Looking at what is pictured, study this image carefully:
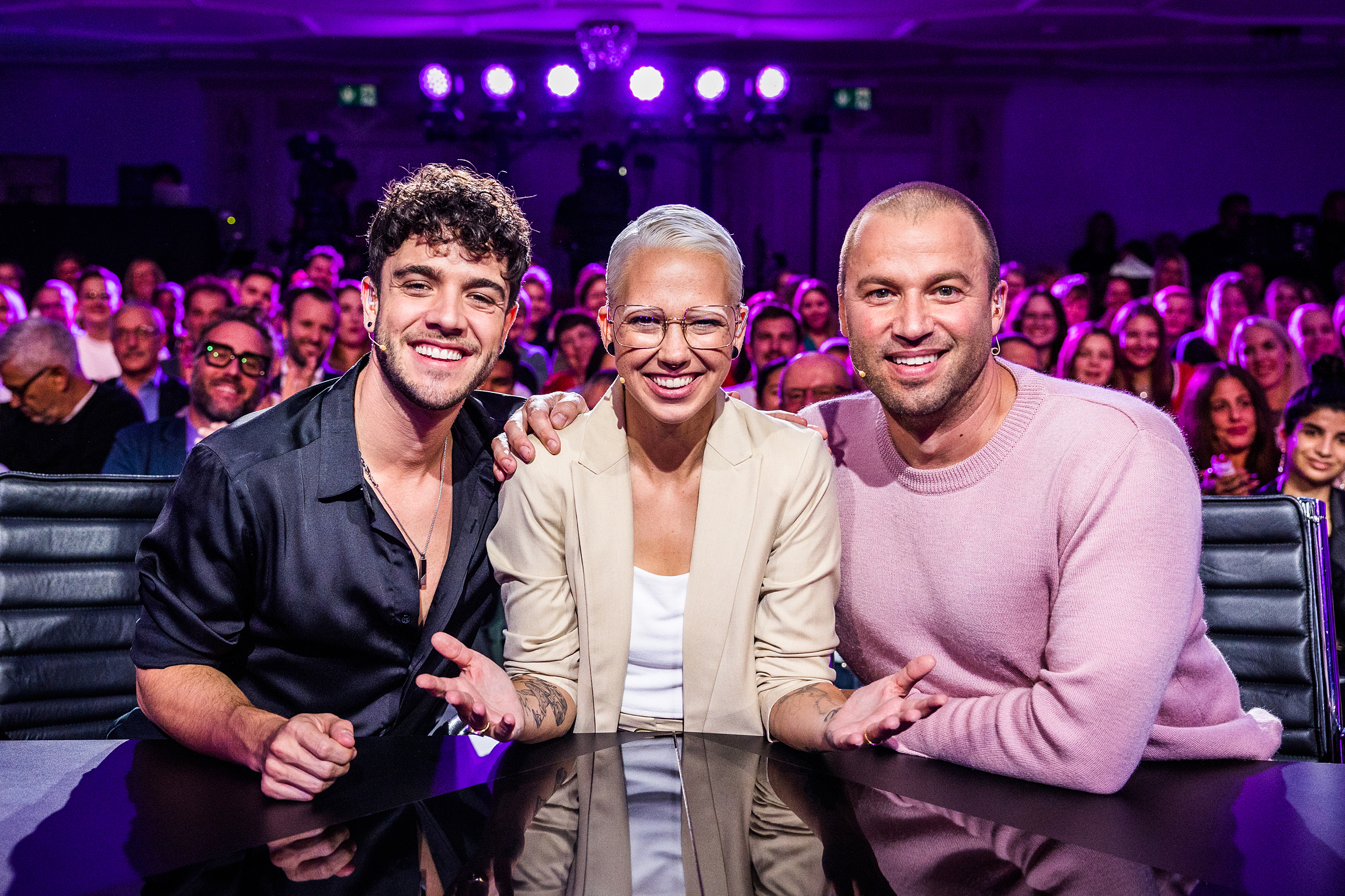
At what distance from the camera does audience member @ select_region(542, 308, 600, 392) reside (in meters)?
5.41

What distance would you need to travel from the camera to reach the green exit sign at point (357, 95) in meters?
10.7

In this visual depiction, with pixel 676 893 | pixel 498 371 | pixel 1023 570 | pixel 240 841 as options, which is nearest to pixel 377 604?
pixel 240 841

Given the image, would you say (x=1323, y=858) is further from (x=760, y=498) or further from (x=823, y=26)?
(x=823, y=26)

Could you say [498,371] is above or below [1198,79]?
below

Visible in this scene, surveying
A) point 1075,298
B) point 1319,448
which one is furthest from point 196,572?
point 1075,298

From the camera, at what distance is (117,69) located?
1130 centimetres

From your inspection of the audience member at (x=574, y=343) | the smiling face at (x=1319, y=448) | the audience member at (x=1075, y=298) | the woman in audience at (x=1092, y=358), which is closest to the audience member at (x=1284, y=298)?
the audience member at (x=1075, y=298)

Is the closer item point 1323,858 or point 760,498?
point 1323,858

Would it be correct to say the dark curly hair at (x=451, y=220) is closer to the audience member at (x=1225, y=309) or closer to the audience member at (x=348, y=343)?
the audience member at (x=348, y=343)

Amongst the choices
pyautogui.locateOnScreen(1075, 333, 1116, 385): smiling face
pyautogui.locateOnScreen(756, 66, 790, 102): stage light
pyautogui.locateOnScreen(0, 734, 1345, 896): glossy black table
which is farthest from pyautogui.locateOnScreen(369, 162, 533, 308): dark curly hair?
pyautogui.locateOnScreen(756, 66, 790, 102): stage light

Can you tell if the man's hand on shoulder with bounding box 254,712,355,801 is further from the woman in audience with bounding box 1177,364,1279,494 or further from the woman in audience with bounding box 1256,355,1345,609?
the woman in audience with bounding box 1177,364,1279,494

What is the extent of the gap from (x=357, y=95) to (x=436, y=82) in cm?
171

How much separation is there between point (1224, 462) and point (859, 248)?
2725mm

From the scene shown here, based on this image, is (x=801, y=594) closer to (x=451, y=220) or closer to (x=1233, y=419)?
(x=451, y=220)
